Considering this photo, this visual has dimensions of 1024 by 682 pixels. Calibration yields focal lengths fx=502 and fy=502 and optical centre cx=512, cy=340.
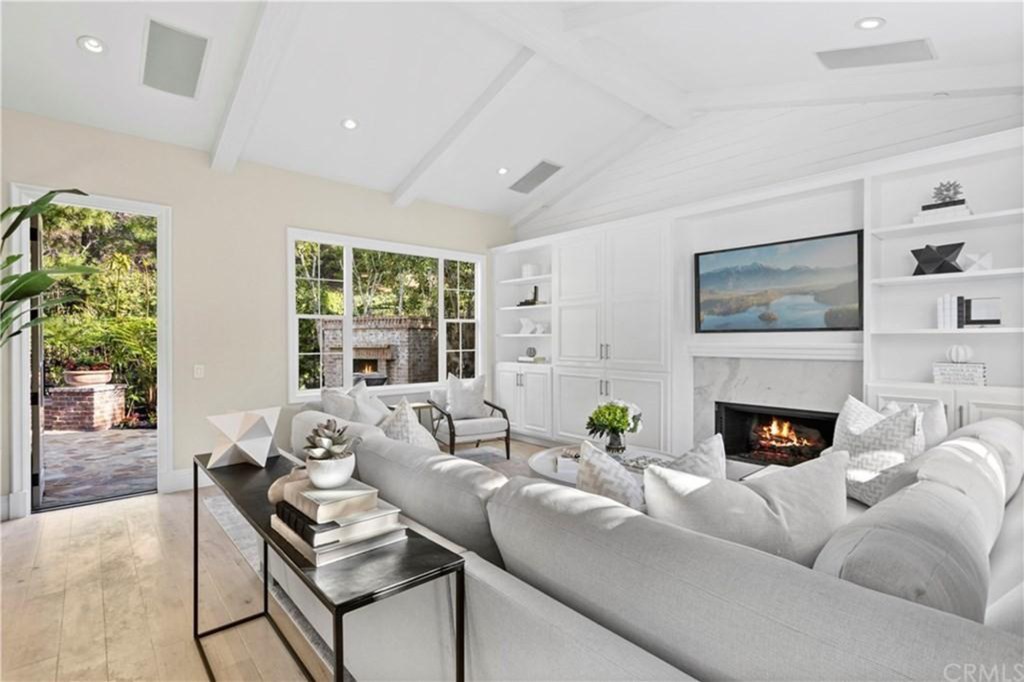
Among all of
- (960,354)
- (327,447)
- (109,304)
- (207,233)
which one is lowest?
(327,447)

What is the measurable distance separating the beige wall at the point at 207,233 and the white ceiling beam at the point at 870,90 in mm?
3947

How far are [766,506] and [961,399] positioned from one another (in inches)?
123

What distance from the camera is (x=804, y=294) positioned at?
4.12m

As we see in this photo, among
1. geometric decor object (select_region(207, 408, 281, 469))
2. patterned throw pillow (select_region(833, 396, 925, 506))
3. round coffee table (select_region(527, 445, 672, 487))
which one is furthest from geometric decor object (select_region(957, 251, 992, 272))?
geometric decor object (select_region(207, 408, 281, 469))

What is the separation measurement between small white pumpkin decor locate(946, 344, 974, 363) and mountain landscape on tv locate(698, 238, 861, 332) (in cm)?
59

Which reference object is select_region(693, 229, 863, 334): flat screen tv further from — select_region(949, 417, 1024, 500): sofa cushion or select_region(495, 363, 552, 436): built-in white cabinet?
select_region(495, 363, 552, 436): built-in white cabinet

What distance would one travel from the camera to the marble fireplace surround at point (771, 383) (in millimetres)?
3984

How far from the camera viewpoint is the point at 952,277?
11.0 feet

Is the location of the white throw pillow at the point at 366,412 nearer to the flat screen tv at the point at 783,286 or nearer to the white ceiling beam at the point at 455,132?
the white ceiling beam at the point at 455,132

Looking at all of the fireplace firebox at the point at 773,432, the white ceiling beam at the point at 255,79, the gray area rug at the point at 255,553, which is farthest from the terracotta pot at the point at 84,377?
the fireplace firebox at the point at 773,432

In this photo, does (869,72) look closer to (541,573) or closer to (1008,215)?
(1008,215)

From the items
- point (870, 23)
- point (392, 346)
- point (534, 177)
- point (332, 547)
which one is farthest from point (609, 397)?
point (332, 547)

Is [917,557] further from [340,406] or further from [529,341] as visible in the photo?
[529,341]

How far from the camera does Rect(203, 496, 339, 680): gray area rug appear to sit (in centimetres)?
207
